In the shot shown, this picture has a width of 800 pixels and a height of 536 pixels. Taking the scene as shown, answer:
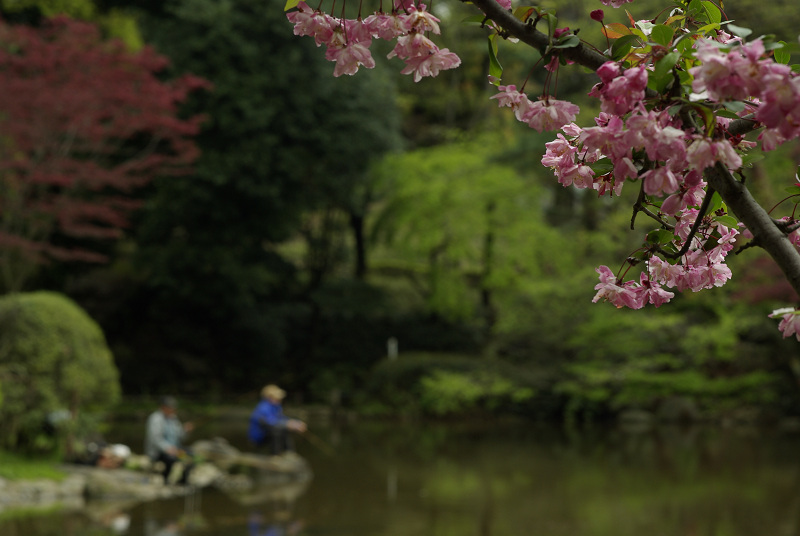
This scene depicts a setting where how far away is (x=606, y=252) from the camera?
1684cm

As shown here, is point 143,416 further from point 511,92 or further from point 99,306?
point 511,92

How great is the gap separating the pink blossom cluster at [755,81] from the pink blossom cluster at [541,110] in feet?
1.17

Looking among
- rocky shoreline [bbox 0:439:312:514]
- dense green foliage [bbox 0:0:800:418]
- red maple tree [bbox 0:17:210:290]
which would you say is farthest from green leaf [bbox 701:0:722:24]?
dense green foliage [bbox 0:0:800:418]

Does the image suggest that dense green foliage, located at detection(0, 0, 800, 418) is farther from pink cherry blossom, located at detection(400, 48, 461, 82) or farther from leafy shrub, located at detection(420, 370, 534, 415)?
pink cherry blossom, located at detection(400, 48, 461, 82)

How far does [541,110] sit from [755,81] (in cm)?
44

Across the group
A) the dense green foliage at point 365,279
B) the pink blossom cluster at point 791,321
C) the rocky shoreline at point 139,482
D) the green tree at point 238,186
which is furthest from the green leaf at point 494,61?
the green tree at point 238,186

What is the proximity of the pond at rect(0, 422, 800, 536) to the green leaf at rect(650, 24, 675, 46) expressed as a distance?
230 inches

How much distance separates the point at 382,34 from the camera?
157 cm

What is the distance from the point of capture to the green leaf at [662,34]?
53.9 inches

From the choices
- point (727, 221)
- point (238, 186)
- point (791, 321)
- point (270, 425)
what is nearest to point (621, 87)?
point (727, 221)

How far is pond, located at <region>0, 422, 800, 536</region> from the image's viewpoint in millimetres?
6906

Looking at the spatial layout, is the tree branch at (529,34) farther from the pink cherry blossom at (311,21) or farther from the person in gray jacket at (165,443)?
the person in gray jacket at (165,443)

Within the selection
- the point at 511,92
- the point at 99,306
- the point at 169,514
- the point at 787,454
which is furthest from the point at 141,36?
the point at 511,92

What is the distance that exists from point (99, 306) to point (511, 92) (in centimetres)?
1817
